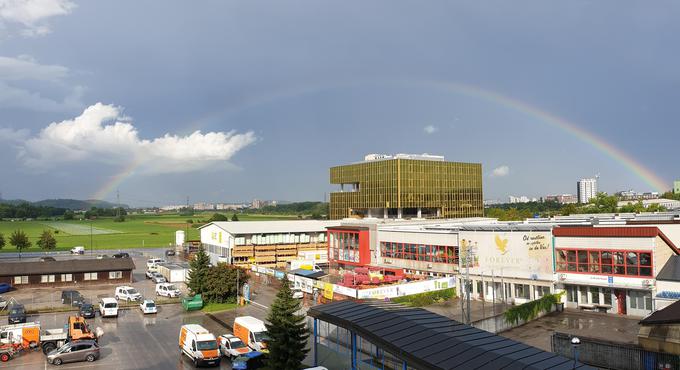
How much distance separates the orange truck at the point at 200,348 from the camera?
29469 mm

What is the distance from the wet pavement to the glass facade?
14640 mm

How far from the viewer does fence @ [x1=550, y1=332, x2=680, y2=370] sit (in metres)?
23.0

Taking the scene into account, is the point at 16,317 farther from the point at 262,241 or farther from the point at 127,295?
the point at 262,241

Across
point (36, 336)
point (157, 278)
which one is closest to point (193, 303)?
point (36, 336)

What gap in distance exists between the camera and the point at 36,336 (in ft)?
112

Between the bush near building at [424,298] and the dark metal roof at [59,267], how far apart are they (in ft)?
129

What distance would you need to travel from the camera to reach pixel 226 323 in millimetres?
41375

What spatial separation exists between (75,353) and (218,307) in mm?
18136

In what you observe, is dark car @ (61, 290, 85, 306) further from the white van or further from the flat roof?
the flat roof

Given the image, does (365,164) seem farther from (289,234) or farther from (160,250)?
(160,250)

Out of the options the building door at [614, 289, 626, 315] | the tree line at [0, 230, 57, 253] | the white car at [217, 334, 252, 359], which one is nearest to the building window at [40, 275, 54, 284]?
the white car at [217, 334, 252, 359]

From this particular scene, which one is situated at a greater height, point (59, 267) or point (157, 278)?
point (59, 267)

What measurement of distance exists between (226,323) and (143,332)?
6.47 metres

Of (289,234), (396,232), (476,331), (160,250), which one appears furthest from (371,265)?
(160,250)
